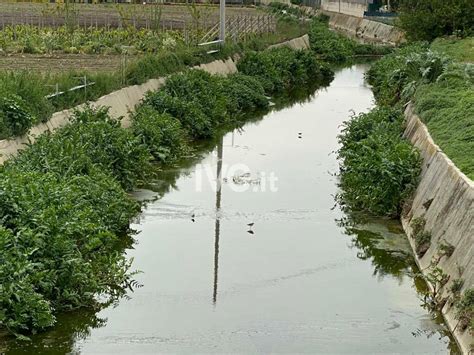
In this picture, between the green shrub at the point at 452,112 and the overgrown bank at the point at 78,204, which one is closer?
the overgrown bank at the point at 78,204

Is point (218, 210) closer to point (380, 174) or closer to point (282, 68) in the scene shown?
point (380, 174)

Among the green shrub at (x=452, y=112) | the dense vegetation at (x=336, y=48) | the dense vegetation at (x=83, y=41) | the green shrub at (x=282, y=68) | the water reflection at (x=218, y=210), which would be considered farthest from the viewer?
the dense vegetation at (x=336, y=48)

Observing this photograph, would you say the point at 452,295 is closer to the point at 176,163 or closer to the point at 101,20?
the point at 176,163

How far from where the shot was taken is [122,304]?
11.5 m

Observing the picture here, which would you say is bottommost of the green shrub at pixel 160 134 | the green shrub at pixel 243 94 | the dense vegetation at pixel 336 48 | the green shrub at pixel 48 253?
the dense vegetation at pixel 336 48

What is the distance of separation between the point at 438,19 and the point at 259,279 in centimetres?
2797

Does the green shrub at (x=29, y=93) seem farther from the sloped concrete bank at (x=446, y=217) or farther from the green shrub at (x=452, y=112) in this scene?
the green shrub at (x=452, y=112)

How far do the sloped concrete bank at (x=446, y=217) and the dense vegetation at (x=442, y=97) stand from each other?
0.24 meters

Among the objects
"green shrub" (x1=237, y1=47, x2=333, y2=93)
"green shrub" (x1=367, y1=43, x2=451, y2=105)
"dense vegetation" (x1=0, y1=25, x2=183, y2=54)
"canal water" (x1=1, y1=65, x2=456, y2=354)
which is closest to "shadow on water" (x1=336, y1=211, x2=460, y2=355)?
"canal water" (x1=1, y1=65, x2=456, y2=354)

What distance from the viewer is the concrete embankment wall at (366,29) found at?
56188 mm

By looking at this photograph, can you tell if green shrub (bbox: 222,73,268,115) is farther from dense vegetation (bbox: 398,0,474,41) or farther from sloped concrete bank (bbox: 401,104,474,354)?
sloped concrete bank (bbox: 401,104,474,354)

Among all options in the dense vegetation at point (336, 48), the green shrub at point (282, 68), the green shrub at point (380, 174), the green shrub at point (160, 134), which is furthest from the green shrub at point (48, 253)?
the dense vegetation at point (336, 48)

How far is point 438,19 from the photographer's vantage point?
125 feet

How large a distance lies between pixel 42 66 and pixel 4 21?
18.9m
